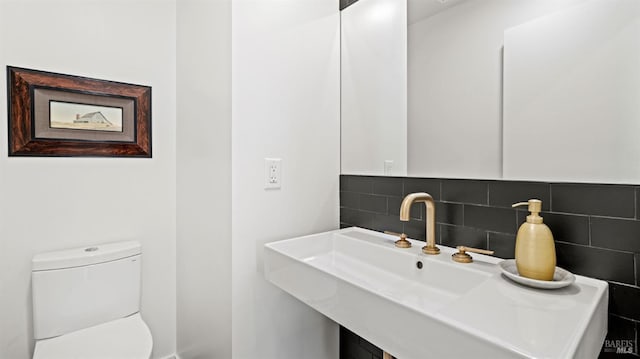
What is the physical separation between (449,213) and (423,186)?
159 mm

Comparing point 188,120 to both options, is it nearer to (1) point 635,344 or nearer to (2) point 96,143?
(2) point 96,143

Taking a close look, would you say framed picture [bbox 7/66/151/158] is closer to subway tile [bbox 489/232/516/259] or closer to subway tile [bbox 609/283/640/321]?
subway tile [bbox 489/232/516/259]

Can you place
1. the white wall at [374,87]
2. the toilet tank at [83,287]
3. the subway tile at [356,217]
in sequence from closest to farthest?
the toilet tank at [83,287] → the white wall at [374,87] → the subway tile at [356,217]

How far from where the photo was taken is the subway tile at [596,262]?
2.77ft

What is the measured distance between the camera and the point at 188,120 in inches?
66.7

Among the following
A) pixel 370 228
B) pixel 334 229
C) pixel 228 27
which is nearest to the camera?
pixel 228 27

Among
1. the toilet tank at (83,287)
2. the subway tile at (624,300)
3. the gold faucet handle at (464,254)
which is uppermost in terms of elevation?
the gold faucet handle at (464,254)

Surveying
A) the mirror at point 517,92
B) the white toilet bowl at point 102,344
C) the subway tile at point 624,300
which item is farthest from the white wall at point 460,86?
the white toilet bowl at point 102,344

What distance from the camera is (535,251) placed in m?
0.84

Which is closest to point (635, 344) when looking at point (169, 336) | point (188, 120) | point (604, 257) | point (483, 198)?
point (604, 257)

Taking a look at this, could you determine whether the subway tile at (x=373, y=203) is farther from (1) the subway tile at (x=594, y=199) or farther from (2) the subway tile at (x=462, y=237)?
(1) the subway tile at (x=594, y=199)

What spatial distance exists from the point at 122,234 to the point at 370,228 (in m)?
1.34

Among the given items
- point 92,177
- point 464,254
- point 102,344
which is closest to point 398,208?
point 464,254

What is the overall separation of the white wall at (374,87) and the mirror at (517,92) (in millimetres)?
12
